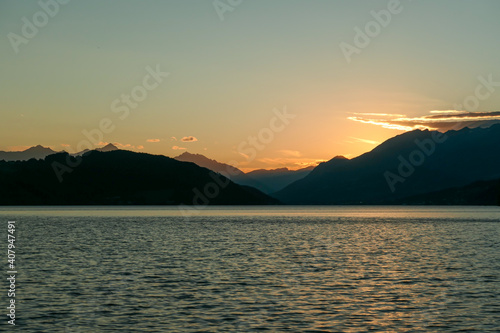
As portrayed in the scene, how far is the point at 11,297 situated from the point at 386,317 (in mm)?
28629

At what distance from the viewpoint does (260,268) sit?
2549 inches

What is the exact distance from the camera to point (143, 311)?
3972 cm

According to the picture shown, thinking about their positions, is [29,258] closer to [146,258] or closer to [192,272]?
[146,258]

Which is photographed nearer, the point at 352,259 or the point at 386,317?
the point at 386,317

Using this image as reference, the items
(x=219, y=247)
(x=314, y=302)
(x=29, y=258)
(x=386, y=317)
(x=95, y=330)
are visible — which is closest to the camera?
(x=95, y=330)

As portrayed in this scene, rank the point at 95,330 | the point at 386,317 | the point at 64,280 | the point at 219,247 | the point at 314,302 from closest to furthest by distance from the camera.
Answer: the point at 95,330 < the point at 386,317 < the point at 314,302 < the point at 64,280 < the point at 219,247

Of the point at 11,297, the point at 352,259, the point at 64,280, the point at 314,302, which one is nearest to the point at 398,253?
the point at 352,259

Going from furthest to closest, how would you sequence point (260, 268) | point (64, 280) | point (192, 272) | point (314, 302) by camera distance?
point (260, 268) < point (192, 272) < point (64, 280) < point (314, 302)

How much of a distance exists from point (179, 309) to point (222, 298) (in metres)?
5.11

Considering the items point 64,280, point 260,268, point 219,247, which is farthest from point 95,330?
point 219,247

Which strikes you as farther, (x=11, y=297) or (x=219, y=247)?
(x=219, y=247)

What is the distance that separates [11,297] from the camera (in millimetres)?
43531

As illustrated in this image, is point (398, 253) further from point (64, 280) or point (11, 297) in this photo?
point (11, 297)

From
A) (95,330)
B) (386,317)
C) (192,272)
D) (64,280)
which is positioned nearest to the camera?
(95,330)
